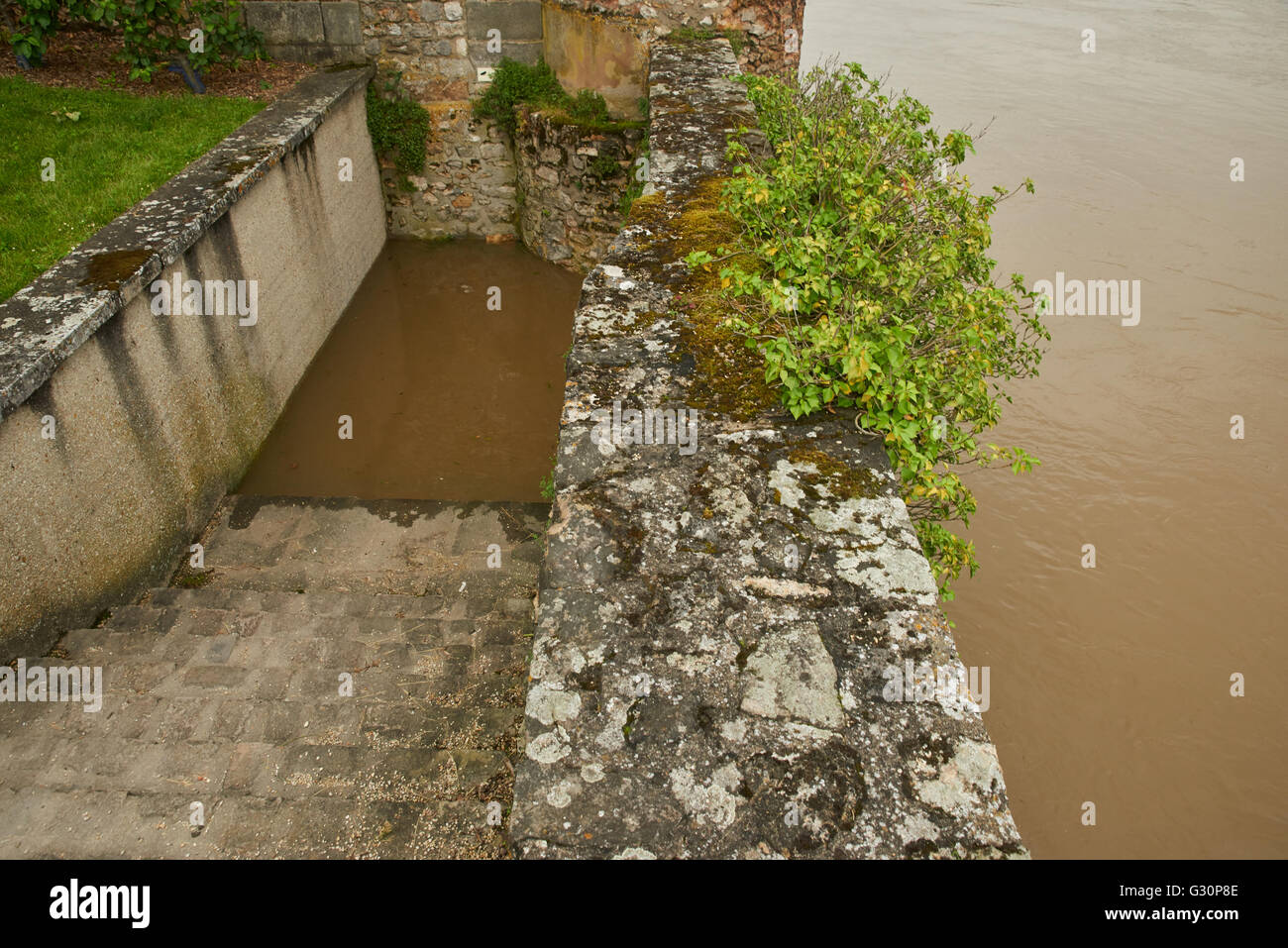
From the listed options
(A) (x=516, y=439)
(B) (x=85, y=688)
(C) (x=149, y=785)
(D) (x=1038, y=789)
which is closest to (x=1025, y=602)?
(D) (x=1038, y=789)

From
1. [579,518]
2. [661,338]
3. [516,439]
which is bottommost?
[516,439]

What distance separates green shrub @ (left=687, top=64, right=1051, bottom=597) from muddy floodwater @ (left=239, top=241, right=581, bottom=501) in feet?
10.6

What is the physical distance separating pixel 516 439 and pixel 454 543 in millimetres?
1730

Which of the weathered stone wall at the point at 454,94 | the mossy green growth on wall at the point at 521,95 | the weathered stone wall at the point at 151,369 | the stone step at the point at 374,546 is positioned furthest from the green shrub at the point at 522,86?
the stone step at the point at 374,546

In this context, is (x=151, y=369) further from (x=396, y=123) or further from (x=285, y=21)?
(x=285, y=21)

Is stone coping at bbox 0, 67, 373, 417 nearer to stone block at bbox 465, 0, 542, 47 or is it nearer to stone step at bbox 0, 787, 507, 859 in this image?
stone step at bbox 0, 787, 507, 859

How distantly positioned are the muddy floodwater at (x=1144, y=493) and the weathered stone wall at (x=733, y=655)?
289 cm

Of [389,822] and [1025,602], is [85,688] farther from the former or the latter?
[1025,602]

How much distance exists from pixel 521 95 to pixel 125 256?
499 centimetres

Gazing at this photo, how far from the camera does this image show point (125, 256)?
4512 millimetres

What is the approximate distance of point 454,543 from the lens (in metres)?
5.07

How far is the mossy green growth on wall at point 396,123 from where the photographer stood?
→ 8258mm

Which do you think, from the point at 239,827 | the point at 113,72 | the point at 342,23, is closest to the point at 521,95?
the point at 342,23

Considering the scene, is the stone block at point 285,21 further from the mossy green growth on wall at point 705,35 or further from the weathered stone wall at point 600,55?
the mossy green growth on wall at point 705,35
